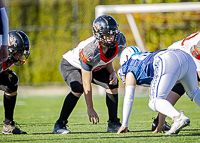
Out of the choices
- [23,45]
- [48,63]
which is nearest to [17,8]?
[48,63]

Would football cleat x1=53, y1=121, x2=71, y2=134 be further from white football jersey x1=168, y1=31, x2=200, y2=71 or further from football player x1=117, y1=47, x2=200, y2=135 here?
white football jersey x1=168, y1=31, x2=200, y2=71

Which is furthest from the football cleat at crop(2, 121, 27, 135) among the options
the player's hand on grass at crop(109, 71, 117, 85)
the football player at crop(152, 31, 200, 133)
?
the football player at crop(152, 31, 200, 133)

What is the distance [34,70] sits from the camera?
569 inches

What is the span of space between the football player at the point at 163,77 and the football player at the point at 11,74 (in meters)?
1.39

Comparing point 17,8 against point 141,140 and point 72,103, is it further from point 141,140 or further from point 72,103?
point 141,140

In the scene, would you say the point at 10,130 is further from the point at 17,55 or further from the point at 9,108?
the point at 17,55

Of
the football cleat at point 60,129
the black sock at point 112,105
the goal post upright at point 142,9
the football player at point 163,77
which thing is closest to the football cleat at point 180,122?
the football player at point 163,77

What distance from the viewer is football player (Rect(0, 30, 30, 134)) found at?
15.4ft

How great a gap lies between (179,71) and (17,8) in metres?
11.9

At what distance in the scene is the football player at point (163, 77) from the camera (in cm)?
371

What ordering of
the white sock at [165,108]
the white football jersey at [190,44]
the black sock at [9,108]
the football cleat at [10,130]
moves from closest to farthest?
the white sock at [165,108], the white football jersey at [190,44], the football cleat at [10,130], the black sock at [9,108]

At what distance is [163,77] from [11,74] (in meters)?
2.17

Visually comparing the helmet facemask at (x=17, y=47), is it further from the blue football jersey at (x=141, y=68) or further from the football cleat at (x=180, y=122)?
the football cleat at (x=180, y=122)

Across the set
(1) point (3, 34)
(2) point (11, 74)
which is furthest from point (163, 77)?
(2) point (11, 74)
